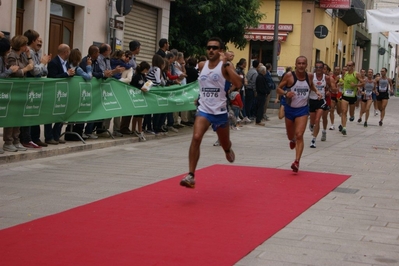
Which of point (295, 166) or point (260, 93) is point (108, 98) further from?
point (260, 93)

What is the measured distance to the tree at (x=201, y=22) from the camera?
27.6 metres

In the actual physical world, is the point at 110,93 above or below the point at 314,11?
below

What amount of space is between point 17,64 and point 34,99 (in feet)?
2.19

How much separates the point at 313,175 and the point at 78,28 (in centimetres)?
1080

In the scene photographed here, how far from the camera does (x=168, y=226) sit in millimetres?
7617

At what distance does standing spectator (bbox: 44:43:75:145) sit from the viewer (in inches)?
533

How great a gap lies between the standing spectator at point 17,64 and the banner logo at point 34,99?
26 centimetres

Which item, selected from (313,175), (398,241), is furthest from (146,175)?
(398,241)

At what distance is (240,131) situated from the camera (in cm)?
2047

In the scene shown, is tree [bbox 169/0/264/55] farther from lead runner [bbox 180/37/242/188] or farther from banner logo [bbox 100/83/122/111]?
lead runner [bbox 180/37/242/188]

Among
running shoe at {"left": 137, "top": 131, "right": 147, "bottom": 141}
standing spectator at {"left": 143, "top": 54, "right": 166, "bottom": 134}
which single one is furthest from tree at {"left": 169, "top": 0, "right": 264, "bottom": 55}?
running shoe at {"left": 137, "top": 131, "right": 147, "bottom": 141}

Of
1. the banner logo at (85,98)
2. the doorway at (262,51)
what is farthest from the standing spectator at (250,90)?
the doorway at (262,51)

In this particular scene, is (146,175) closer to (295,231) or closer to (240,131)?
(295,231)

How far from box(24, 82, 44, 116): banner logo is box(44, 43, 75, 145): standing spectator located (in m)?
0.88
